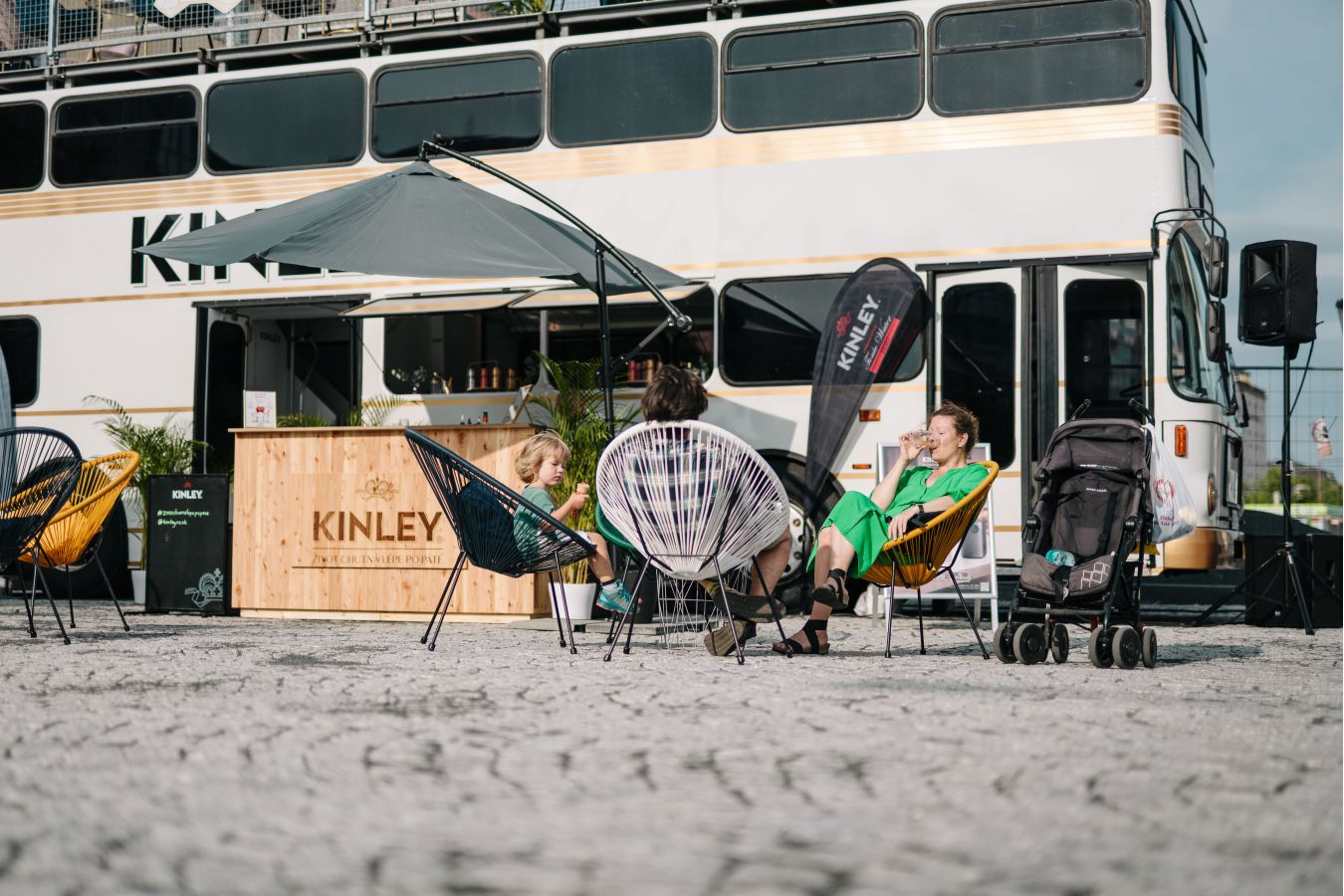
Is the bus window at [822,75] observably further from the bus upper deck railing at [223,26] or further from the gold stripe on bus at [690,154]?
the bus upper deck railing at [223,26]

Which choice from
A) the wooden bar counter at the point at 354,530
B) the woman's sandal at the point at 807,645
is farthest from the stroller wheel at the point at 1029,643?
the wooden bar counter at the point at 354,530

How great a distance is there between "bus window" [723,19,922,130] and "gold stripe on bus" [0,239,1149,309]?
34.3 inches

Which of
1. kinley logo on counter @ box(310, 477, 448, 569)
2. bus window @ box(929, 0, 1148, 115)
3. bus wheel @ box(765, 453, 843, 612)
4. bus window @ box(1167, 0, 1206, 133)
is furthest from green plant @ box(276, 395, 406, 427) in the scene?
bus window @ box(1167, 0, 1206, 133)

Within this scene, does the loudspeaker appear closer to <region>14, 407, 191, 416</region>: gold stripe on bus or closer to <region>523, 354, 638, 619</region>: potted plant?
<region>523, 354, 638, 619</region>: potted plant

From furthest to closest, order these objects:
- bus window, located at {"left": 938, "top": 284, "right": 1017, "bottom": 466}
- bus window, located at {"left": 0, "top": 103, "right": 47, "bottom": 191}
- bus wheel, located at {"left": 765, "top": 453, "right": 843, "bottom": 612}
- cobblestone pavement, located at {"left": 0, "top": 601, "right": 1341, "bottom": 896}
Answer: bus window, located at {"left": 0, "top": 103, "right": 47, "bottom": 191}
bus wheel, located at {"left": 765, "top": 453, "right": 843, "bottom": 612}
bus window, located at {"left": 938, "top": 284, "right": 1017, "bottom": 466}
cobblestone pavement, located at {"left": 0, "top": 601, "right": 1341, "bottom": 896}

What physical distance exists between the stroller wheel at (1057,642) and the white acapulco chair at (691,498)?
1.14 metres

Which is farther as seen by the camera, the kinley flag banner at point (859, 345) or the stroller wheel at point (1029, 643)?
the kinley flag banner at point (859, 345)

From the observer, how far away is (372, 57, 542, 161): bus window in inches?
382

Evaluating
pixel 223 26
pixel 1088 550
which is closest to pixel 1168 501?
pixel 1088 550

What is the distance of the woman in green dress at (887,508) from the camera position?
5.79 m

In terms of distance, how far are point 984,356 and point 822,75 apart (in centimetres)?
207

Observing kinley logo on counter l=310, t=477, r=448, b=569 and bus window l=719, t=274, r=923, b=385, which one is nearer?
kinley logo on counter l=310, t=477, r=448, b=569

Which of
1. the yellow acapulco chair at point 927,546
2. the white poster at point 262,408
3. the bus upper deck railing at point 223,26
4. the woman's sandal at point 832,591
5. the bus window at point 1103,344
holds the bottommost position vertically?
the woman's sandal at point 832,591

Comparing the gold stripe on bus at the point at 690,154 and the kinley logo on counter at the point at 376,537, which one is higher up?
the gold stripe on bus at the point at 690,154
